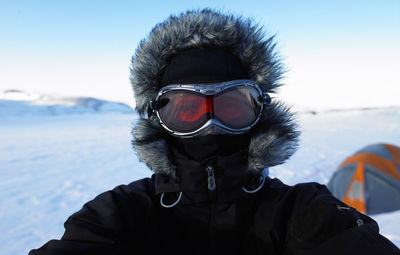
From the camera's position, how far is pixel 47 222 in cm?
336

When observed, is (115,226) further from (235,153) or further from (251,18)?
(251,18)

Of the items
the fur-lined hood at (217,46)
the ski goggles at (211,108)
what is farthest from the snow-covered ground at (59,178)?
the ski goggles at (211,108)

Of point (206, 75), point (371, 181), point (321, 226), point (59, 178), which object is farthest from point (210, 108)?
point (59, 178)

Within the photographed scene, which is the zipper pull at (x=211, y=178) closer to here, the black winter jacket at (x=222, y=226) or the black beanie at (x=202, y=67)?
the black winter jacket at (x=222, y=226)

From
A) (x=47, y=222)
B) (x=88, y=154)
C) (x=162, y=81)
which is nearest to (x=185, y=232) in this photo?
(x=162, y=81)

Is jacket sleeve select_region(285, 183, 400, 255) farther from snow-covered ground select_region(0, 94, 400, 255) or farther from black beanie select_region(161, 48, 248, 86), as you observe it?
black beanie select_region(161, 48, 248, 86)

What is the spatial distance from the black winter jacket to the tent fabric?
3.45 metres

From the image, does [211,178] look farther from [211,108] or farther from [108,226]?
[108,226]

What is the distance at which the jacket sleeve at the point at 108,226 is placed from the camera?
954 mm

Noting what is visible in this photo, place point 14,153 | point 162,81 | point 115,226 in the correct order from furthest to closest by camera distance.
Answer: point 14,153 → point 162,81 → point 115,226

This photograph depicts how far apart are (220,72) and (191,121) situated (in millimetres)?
318

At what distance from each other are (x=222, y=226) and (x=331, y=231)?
1.63 ft

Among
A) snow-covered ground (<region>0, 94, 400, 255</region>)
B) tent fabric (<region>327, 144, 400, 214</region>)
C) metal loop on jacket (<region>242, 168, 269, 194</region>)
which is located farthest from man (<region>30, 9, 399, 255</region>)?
tent fabric (<region>327, 144, 400, 214</region>)

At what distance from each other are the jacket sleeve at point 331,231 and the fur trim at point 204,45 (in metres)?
0.72
